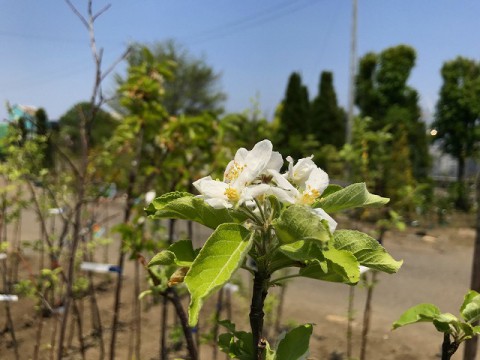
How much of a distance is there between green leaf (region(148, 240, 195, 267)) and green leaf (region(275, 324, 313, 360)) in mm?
221

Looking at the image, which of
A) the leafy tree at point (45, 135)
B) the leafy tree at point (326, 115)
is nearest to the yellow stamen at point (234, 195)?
the leafy tree at point (45, 135)

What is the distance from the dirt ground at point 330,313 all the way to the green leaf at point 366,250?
6.30 ft

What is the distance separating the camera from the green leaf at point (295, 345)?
81cm

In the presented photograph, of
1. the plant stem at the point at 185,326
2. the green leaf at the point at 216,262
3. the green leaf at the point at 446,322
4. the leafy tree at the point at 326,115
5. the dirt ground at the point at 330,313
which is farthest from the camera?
the leafy tree at the point at 326,115

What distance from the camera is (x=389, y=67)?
1266cm

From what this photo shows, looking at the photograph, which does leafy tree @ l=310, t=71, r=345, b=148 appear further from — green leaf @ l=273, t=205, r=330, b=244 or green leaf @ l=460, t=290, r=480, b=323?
green leaf @ l=273, t=205, r=330, b=244

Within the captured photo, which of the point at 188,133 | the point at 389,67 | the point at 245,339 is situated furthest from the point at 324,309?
the point at 389,67

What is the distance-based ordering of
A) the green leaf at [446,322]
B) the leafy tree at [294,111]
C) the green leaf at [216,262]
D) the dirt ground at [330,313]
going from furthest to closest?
the leafy tree at [294,111] → the dirt ground at [330,313] → the green leaf at [446,322] → the green leaf at [216,262]

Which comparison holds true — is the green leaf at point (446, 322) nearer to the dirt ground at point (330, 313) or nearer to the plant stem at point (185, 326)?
the plant stem at point (185, 326)

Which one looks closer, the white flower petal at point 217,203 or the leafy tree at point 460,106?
the white flower petal at point 217,203

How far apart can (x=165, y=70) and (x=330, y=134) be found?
516 inches

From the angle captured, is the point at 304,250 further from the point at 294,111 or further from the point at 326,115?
the point at 326,115

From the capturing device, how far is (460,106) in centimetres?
1266

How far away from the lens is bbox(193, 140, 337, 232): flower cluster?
0.71 meters
